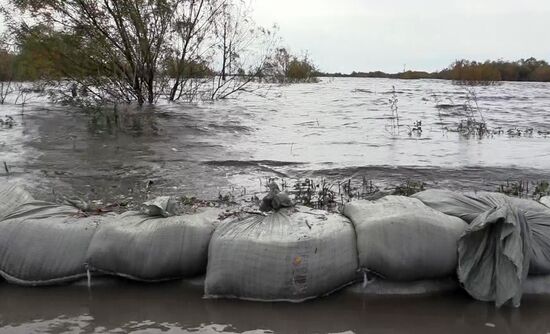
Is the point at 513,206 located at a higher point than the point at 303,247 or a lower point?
higher

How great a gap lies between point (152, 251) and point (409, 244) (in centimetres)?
125

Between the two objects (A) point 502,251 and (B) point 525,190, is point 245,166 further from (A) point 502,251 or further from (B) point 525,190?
(A) point 502,251

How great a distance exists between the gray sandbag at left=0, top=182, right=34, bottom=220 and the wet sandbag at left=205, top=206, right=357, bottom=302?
1.23 metres

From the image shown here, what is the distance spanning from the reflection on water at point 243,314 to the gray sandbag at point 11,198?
54 cm

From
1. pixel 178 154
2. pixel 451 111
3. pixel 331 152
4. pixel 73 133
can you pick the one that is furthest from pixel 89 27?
pixel 451 111

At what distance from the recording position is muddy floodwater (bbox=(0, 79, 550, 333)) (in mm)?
2139

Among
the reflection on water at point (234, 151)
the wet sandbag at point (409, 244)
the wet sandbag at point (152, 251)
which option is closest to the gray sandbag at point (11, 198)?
the wet sandbag at point (152, 251)

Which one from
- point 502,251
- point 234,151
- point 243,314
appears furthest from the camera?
point 234,151

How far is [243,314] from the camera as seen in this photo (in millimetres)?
2201

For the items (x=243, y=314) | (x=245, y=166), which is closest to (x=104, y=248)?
(x=243, y=314)

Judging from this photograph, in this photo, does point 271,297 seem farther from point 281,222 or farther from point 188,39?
point 188,39

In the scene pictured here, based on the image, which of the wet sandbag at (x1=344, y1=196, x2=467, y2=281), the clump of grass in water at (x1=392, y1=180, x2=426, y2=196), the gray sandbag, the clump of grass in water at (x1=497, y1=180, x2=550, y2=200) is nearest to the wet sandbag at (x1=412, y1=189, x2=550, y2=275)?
the wet sandbag at (x1=344, y1=196, x2=467, y2=281)

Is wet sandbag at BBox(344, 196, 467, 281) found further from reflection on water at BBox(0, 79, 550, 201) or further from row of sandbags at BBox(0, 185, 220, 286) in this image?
reflection on water at BBox(0, 79, 550, 201)

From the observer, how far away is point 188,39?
34.0 feet
